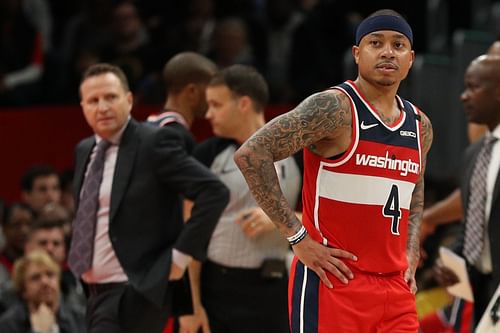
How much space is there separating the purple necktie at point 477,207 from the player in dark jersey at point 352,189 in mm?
1771

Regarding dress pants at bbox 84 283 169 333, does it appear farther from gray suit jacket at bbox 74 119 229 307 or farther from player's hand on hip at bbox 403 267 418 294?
player's hand on hip at bbox 403 267 418 294

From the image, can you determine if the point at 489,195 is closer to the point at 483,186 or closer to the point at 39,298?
the point at 483,186

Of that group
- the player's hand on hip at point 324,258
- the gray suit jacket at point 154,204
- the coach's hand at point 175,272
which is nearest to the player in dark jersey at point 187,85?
the gray suit jacket at point 154,204

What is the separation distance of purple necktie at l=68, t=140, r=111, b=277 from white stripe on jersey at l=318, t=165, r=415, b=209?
5.27 ft

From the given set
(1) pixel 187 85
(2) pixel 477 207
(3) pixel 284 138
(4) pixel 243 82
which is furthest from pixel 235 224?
(3) pixel 284 138

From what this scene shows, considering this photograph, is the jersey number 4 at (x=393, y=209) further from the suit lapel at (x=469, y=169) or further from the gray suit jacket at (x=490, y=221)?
the suit lapel at (x=469, y=169)

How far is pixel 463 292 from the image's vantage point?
7.53 meters

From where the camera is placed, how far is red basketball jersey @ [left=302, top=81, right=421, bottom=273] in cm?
560

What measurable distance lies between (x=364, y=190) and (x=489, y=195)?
196 centimetres

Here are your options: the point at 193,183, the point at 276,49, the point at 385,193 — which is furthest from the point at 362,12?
the point at 385,193

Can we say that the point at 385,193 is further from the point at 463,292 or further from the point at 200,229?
the point at 463,292

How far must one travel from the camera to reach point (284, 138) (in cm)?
552

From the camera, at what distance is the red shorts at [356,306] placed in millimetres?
5609

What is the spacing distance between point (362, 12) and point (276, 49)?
1.09 meters
